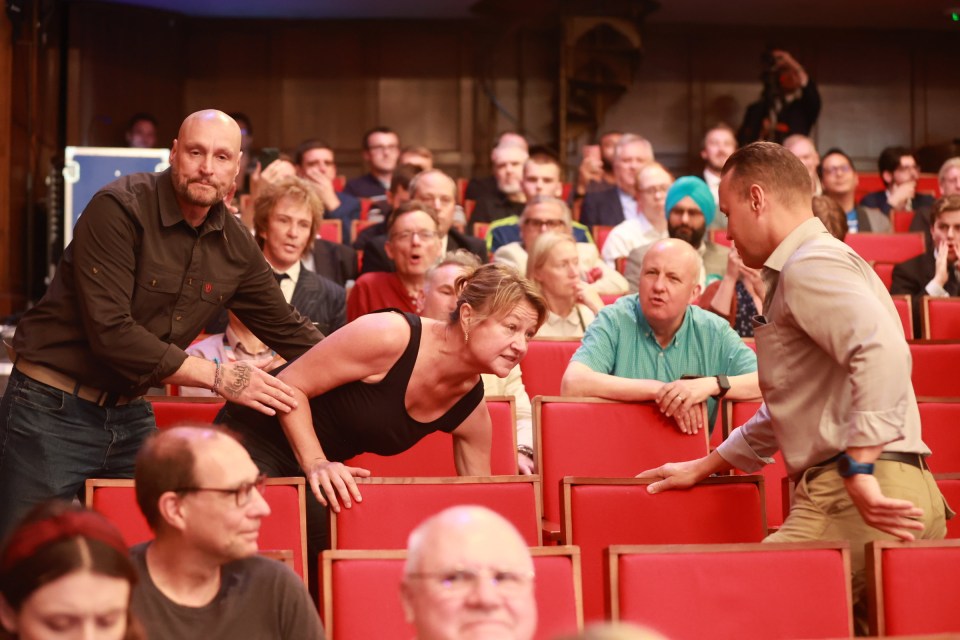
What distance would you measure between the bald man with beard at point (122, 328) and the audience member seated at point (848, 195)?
4.04 metres

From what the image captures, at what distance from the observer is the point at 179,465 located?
5.49ft

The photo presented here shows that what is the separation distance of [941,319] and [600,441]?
1754 mm

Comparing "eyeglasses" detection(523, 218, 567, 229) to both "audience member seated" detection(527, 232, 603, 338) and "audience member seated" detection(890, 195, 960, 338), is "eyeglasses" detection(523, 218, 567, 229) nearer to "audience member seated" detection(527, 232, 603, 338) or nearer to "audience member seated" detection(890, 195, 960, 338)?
"audience member seated" detection(527, 232, 603, 338)

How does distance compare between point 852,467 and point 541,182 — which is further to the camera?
point 541,182

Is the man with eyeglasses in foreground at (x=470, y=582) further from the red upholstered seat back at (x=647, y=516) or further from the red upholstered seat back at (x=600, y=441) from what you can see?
the red upholstered seat back at (x=600, y=441)

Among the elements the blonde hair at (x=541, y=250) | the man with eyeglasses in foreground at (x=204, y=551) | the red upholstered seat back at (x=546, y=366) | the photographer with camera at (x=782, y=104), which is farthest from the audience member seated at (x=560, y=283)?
the photographer with camera at (x=782, y=104)

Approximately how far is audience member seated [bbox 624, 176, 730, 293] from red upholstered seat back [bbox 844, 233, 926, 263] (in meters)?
0.83

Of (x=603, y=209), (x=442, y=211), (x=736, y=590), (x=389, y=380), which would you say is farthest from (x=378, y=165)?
(x=736, y=590)

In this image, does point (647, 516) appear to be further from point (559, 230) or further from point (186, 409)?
point (559, 230)

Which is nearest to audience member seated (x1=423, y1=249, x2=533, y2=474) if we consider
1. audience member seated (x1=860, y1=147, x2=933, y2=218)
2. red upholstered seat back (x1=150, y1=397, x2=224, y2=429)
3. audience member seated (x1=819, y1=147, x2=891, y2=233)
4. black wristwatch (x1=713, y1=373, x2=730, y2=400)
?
black wristwatch (x1=713, y1=373, x2=730, y2=400)

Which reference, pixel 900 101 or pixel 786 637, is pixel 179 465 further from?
pixel 900 101

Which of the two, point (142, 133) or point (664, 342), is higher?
point (142, 133)

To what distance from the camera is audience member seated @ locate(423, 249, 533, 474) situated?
3.29 meters

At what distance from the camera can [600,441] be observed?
274 centimetres
